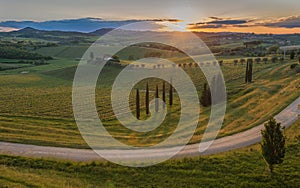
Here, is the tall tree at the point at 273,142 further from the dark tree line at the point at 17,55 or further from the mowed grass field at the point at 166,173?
the dark tree line at the point at 17,55

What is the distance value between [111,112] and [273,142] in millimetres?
Answer: 35243

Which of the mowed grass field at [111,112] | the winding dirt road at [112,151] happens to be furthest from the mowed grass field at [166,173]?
the mowed grass field at [111,112]

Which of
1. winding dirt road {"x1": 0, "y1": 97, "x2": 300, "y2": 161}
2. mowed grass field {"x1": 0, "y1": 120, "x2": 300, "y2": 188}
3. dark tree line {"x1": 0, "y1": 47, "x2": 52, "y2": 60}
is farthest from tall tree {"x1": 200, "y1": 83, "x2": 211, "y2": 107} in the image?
dark tree line {"x1": 0, "y1": 47, "x2": 52, "y2": 60}

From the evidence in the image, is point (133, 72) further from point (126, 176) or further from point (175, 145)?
point (126, 176)

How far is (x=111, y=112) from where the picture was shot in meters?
52.5

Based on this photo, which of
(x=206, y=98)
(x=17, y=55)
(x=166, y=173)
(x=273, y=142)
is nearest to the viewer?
(x=273, y=142)

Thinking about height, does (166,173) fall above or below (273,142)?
below

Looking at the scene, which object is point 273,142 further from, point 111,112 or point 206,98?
point 111,112

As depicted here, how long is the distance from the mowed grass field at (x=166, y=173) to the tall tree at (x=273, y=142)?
1311mm

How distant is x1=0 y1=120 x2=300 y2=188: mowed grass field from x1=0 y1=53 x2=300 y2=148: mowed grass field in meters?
6.64

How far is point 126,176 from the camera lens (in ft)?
69.6

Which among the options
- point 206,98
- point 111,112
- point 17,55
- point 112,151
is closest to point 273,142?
point 112,151

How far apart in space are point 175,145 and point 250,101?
20.1 m

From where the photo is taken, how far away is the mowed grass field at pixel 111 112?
3416 centimetres
